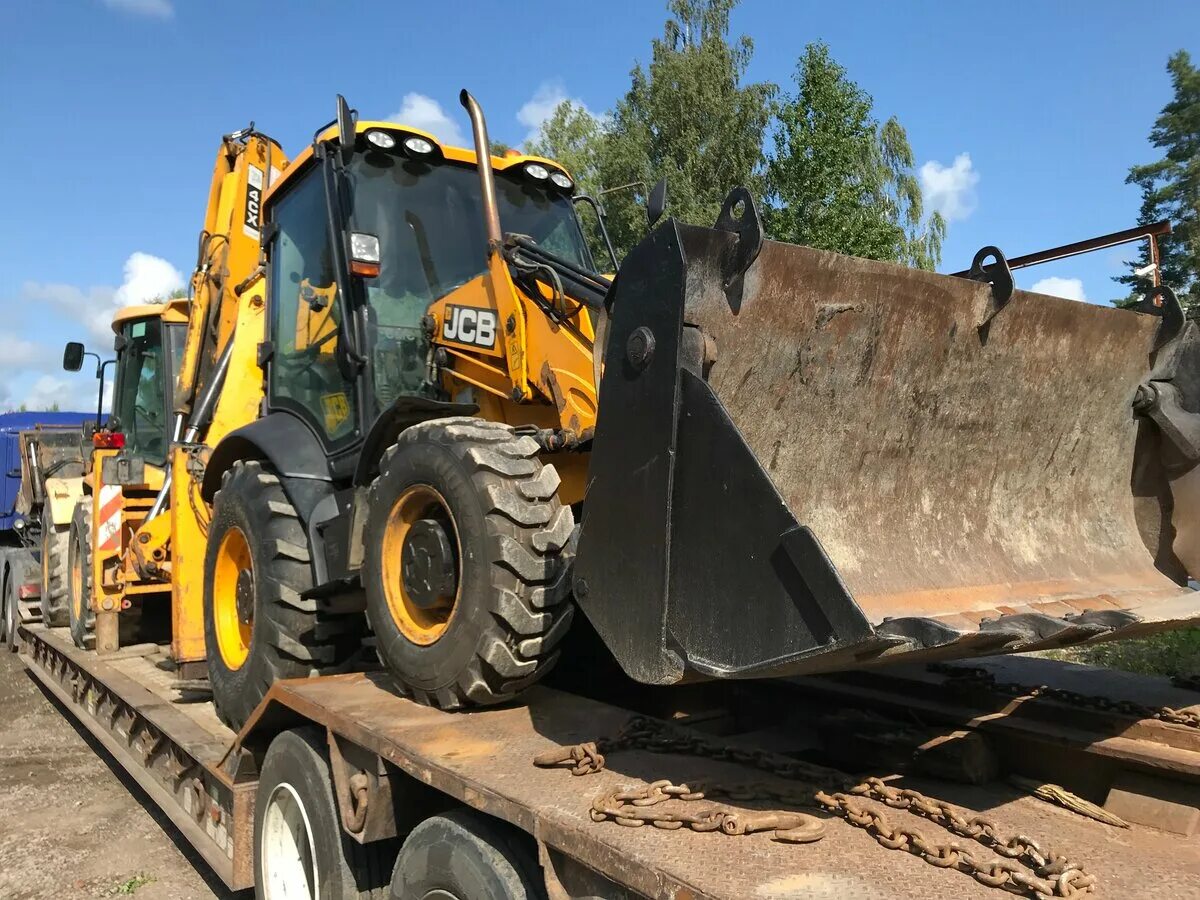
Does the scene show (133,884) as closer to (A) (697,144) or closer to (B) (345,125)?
(B) (345,125)

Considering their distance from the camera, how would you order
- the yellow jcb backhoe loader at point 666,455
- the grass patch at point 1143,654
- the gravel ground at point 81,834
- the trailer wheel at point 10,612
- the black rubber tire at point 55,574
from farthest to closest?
the trailer wheel at point 10,612, the black rubber tire at point 55,574, the grass patch at point 1143,654, the gravel ground at point 81,834, the yellow jcb backhoe loader at point 666,455

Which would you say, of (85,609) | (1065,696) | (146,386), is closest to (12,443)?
(146,386)

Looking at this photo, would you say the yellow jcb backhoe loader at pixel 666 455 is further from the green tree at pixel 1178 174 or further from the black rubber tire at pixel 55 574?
the green tree at pixel 1178 174

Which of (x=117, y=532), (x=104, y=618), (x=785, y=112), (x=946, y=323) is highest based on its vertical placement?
(x=785, y=112)

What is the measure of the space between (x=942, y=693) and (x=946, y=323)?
1.26m

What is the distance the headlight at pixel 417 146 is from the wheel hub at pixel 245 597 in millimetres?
2091

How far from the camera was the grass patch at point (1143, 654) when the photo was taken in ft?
20.4

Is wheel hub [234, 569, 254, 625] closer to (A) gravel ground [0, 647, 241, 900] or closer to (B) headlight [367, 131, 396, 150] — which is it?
(A) gravel ground [0, 647, 241, 900]

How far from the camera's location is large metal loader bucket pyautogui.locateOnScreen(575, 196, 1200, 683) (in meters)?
2.04

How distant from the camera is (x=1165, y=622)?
2502 millimetres

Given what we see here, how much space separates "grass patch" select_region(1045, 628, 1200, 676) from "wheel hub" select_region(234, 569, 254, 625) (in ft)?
15.6

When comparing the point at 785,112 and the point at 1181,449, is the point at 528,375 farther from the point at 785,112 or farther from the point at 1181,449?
the point at 785,112

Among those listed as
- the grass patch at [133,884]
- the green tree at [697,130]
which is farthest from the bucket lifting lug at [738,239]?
the green tree at [697,130]

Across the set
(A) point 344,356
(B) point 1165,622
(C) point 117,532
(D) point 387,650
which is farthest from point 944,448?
(C) point 117,532
